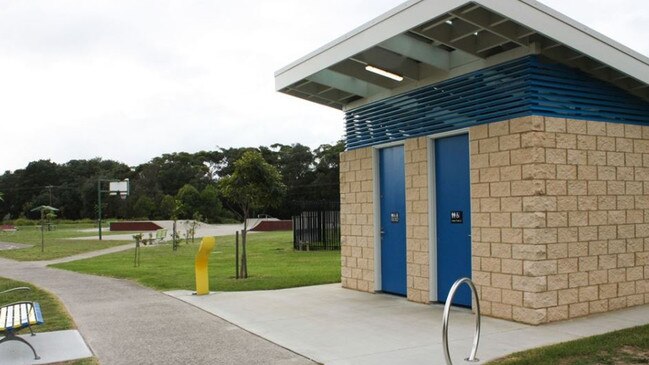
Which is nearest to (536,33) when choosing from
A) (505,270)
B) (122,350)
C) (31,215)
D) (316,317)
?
(505,270)

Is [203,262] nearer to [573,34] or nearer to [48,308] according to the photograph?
[48,308]

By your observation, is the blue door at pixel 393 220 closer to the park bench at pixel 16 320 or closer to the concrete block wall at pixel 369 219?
the concrete block wall at pixel 369 219

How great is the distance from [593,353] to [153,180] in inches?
3091

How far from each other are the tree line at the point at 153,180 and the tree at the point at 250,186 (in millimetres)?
42596

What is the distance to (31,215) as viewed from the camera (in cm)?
8788

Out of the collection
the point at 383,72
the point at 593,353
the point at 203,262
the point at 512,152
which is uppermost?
the point at 383,72

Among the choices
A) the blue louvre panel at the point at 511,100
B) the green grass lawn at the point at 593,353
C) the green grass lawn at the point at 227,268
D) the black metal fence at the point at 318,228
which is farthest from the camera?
the black metal fence at the point at 318,228

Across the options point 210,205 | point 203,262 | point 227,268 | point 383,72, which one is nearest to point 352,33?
point 383,72

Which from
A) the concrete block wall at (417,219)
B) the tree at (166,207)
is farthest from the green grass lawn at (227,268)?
the tree at (166,207)

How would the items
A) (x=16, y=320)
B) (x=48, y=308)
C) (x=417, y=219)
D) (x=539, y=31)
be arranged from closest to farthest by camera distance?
(x=16, y=320) → (x=539, y=31) → (x=417, y=219) → (x=48, y=308)

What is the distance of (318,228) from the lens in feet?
80.9

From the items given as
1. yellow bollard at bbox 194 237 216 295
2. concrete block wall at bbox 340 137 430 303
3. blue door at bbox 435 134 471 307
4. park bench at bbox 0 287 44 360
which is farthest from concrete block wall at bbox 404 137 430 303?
park bench at bbox 0 287 44 360

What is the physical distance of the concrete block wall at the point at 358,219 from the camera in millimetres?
11188

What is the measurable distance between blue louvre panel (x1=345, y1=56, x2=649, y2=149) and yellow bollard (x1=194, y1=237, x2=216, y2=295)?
149 inches
